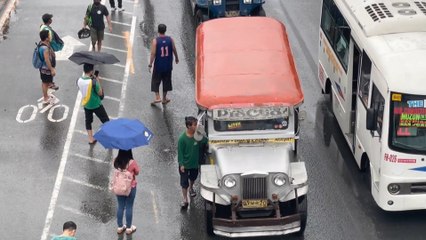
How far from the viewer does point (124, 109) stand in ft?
68.0

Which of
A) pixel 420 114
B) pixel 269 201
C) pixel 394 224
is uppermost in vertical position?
pixel 420 114

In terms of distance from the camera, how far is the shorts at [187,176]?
16.1m

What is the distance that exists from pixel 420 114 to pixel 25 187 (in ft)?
25.4

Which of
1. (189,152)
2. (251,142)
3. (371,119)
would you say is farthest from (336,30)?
(189,152)

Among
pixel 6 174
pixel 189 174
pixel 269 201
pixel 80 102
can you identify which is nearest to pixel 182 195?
pixel 189 174

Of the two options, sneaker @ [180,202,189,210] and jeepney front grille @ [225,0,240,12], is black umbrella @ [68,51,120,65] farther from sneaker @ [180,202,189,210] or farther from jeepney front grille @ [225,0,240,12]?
jeepney front grille @ [225,0,240,12]

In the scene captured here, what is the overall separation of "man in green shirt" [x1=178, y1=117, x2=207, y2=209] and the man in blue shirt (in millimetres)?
4720

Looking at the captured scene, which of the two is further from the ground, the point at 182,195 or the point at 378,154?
the point at 378,154

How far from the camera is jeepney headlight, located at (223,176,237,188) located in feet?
49.0

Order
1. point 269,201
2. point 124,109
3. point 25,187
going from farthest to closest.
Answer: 1. point 124,109
2. point 25,187
3. point 269,201

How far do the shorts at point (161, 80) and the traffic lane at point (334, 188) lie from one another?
3.26 metres

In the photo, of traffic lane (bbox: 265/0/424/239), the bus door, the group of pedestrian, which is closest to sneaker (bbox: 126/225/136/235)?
the group of pedestrian

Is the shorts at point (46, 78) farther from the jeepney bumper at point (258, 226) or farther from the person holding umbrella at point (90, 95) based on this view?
the jeepney bumper at point (258, 226)

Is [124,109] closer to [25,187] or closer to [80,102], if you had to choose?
[80,102]
